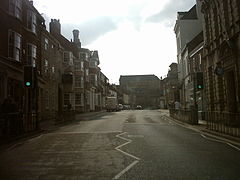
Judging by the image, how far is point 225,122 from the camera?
14938mm

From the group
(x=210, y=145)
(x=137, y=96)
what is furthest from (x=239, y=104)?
(x=137, y=96)

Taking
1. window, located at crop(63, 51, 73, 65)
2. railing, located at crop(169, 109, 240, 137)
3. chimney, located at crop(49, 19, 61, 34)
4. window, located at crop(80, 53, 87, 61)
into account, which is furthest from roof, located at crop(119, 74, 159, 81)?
railing, located at crop(169, 109, 240, 137)

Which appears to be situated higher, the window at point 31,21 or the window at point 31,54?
the window at point 31,21

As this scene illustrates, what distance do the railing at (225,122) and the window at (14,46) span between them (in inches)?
608

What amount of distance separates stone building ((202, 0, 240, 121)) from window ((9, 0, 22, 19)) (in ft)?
53.4

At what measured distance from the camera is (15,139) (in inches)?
530

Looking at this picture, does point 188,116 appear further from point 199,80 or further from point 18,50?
point 18,50

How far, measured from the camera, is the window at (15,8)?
22.0 meters

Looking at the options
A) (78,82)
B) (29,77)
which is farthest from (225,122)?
(78,82)

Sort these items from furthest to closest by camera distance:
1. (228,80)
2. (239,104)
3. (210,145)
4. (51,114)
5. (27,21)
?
(51,114)
(27,21)
(228,80)
(239,104)
(210,145)

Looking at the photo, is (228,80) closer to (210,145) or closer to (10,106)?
(210,145)

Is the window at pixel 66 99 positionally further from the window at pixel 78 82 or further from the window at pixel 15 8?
the window at pixel 15 8

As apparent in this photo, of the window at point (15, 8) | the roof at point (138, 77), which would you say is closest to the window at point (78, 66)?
the window at point (15, 8)

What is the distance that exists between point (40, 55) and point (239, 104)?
20334mm
